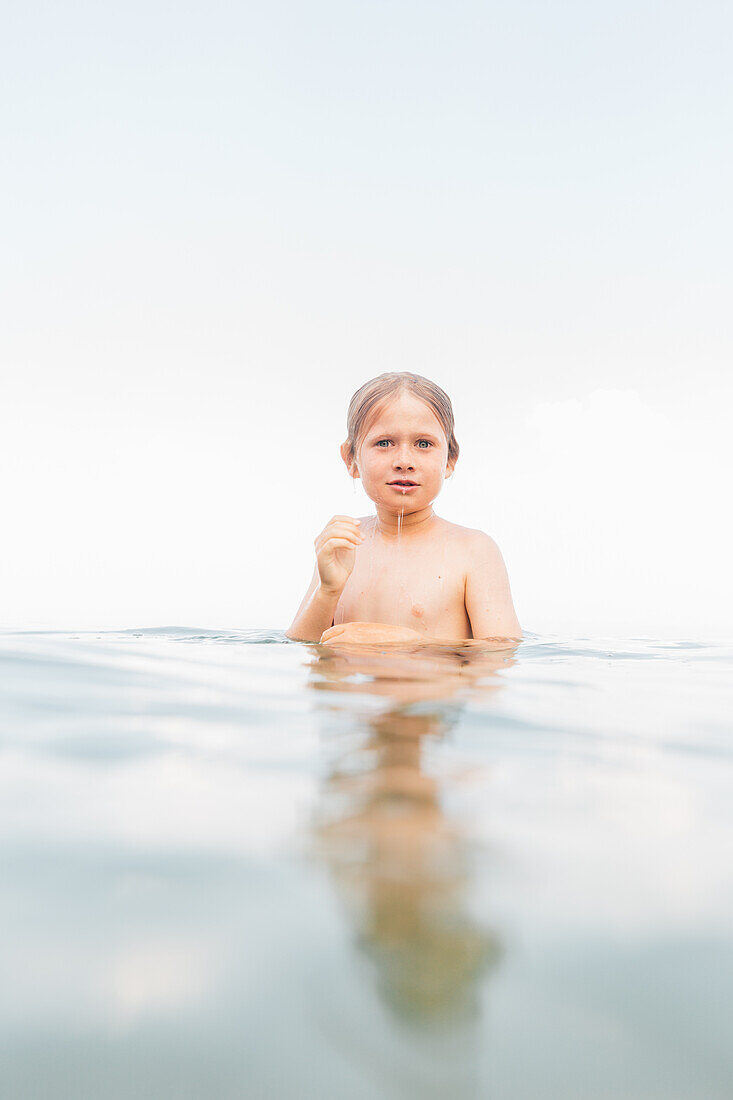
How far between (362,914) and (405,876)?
0.26ft

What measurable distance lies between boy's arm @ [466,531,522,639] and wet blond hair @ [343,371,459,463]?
82 centimetres

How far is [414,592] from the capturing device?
13.0ft

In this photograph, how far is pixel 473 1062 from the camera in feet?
1.58

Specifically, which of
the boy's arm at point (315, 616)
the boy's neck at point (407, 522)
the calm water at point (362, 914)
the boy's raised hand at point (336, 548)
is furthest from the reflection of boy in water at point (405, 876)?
the boy's neck at point (407, 522)

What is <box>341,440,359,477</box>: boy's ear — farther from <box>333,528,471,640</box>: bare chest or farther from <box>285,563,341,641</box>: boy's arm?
<box>285,563,341,641</box>: boy's arm

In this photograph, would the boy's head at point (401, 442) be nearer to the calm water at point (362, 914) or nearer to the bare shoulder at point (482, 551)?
the bare shoulder at point (482, 551)

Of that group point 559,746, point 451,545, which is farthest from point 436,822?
point 451,545

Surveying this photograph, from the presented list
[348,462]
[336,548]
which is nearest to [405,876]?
[336,548]

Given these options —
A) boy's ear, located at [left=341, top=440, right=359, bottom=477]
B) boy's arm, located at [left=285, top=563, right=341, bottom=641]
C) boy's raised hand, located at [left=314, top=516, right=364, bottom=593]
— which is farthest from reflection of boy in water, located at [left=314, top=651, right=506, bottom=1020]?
boy's ear, located at [left=341, top=440, right=359, bottom=477]

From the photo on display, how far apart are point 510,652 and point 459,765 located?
2.24m

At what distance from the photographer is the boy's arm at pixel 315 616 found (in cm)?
370

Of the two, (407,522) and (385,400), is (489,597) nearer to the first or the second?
(407,522)

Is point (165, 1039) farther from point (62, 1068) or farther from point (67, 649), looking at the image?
point (67, 649)

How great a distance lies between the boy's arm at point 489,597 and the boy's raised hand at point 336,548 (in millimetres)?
793
